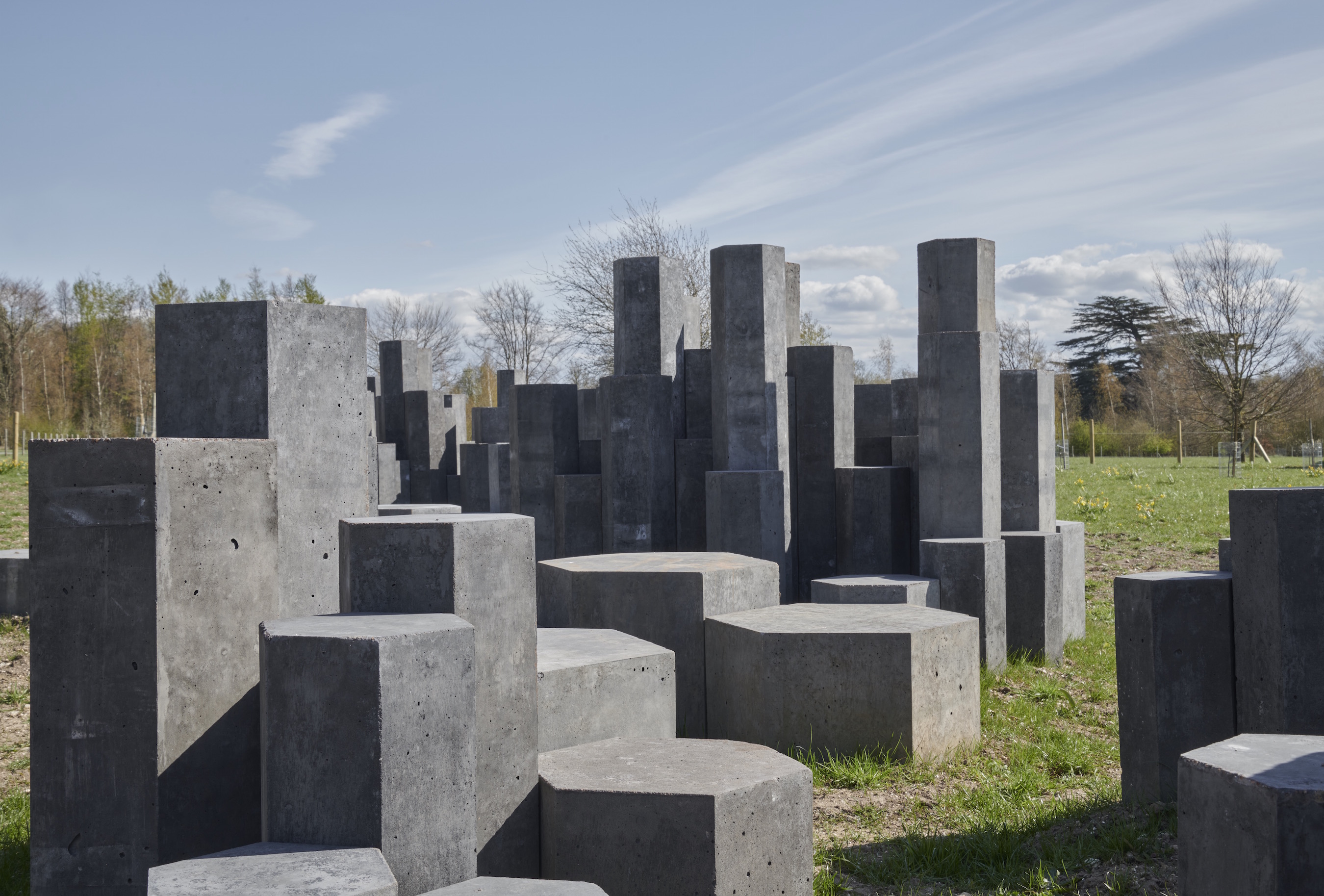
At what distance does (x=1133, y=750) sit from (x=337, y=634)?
3.82 meters

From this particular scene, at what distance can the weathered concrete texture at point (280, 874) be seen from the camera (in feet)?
8.79

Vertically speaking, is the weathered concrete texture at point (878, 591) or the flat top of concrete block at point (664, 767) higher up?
the weathered concrete texture at point (878, 591)

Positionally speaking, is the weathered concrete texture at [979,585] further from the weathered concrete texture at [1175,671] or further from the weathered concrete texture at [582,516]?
the weathered concrete texture at [582,516]

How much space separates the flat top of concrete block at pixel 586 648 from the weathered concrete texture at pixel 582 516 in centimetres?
439

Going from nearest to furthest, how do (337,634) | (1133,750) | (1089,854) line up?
1. (337,634)
2. (1089,854)
3. (1133,750)

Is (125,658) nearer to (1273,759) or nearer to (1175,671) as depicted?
(1273,759)

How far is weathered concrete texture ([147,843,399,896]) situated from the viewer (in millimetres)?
2680

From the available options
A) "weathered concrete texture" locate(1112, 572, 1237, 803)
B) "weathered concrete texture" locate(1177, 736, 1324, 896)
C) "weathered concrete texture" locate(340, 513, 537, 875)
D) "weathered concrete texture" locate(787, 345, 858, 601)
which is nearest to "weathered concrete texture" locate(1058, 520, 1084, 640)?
"weathered concrete texture" locate(787, 345, 858, 601)

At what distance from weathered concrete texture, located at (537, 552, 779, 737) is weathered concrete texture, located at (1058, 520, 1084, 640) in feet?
12.6

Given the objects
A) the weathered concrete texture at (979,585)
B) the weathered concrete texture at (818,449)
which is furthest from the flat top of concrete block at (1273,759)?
the weathered concrete texture at (818,449)

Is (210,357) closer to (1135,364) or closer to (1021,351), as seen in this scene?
(1021,351)

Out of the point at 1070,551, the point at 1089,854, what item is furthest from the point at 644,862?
the point at 1070,551

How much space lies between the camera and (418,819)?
3219mm

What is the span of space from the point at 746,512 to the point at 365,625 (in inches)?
218
